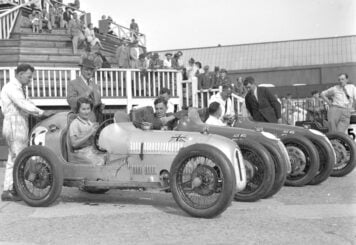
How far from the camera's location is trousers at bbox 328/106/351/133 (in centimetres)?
1082

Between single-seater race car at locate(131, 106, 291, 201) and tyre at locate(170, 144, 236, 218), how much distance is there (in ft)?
2.12

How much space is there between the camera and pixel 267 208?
20.8 ft

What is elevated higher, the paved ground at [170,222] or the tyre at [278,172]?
the tyre at [278,172]

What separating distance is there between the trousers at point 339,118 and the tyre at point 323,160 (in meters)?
2.71

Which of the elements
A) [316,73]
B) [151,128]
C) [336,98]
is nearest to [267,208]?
[151,128]

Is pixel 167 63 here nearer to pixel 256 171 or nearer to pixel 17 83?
pixel 17 83

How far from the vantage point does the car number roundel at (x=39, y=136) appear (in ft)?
22.4

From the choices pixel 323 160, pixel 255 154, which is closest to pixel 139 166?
pixel 255 154

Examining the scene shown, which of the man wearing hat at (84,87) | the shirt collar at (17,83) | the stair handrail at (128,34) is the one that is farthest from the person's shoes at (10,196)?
the stair handrail at (128,34)

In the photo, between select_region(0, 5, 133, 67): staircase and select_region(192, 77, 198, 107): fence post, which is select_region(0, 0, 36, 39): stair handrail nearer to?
select_region(0, 5, 133, 67): staircase

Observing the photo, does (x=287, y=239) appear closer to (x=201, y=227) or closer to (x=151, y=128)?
(x=201, y=227)

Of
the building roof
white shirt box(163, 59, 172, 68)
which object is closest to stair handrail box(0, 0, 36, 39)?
white shirt box(163, 59, 172, 68)

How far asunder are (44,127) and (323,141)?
4.13 m

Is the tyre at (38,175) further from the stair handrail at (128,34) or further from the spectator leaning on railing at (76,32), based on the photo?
the stair handrail at (128,34)
